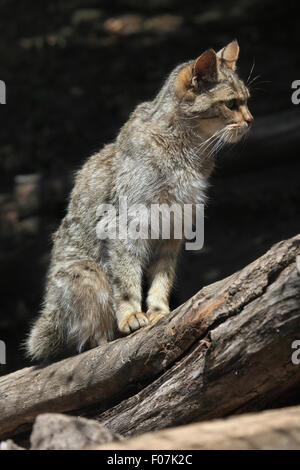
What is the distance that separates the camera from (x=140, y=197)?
4316mm

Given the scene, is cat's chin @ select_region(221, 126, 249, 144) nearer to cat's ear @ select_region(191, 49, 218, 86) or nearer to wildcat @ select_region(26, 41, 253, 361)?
wildcat @ select_region(26, 41, 253, 361)

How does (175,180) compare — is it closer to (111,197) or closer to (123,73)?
(111,197)

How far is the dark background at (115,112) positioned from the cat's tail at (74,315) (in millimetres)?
2333

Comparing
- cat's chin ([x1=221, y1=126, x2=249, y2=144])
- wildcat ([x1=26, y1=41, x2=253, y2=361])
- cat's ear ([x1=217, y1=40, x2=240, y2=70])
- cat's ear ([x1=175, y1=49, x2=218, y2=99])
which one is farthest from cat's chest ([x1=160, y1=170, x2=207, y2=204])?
cat's ear ([x1=217, y1=40, x2=240, y2=70])

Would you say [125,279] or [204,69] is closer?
[125,279]

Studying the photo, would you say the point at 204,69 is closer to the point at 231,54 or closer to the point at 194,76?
the point at 194,76

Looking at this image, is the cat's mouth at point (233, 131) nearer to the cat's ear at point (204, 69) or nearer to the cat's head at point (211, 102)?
the cat's head at point (211, 102)

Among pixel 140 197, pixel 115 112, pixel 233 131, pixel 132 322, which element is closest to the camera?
pixel 132 322

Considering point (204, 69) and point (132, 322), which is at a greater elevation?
point (204, 69)

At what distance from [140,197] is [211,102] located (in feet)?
2.60

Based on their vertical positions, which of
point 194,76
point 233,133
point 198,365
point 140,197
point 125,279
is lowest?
point 198,365

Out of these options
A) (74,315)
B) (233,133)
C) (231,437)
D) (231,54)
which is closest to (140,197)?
(233,133)
